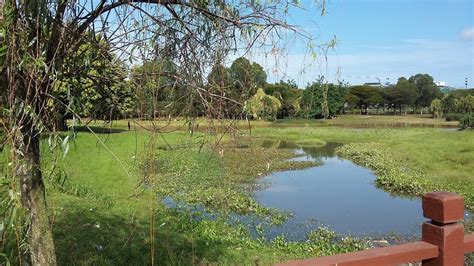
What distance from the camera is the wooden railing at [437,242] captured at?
2449 millimetres

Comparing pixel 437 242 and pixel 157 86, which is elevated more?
pixel 157 86

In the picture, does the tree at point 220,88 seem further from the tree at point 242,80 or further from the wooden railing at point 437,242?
the wooden railing at point 437,242

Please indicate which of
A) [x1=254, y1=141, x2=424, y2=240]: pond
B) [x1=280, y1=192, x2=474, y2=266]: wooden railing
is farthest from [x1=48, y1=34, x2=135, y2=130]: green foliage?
[x1=254, y1=141, x2=424, y2=240]: pond

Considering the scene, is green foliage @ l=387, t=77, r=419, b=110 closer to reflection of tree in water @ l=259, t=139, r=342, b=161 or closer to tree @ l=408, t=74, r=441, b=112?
tree @ l=408, t=74, r=441, b=112

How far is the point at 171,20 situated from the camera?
291 cm

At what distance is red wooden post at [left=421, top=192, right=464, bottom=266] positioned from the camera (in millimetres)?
2506

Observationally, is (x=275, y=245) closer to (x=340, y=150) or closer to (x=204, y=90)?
(x=204, y=90)

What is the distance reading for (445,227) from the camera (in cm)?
252

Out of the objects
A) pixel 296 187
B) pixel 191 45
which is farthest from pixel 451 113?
pixel 191 45

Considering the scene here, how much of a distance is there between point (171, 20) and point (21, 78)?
0.93 metres

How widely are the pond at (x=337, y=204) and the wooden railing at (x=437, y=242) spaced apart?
6.27m

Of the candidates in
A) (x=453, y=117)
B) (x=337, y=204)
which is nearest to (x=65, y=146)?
(x=337, y=204)

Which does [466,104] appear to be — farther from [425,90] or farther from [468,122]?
[468,122]

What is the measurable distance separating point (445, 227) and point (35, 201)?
2.35 meters
